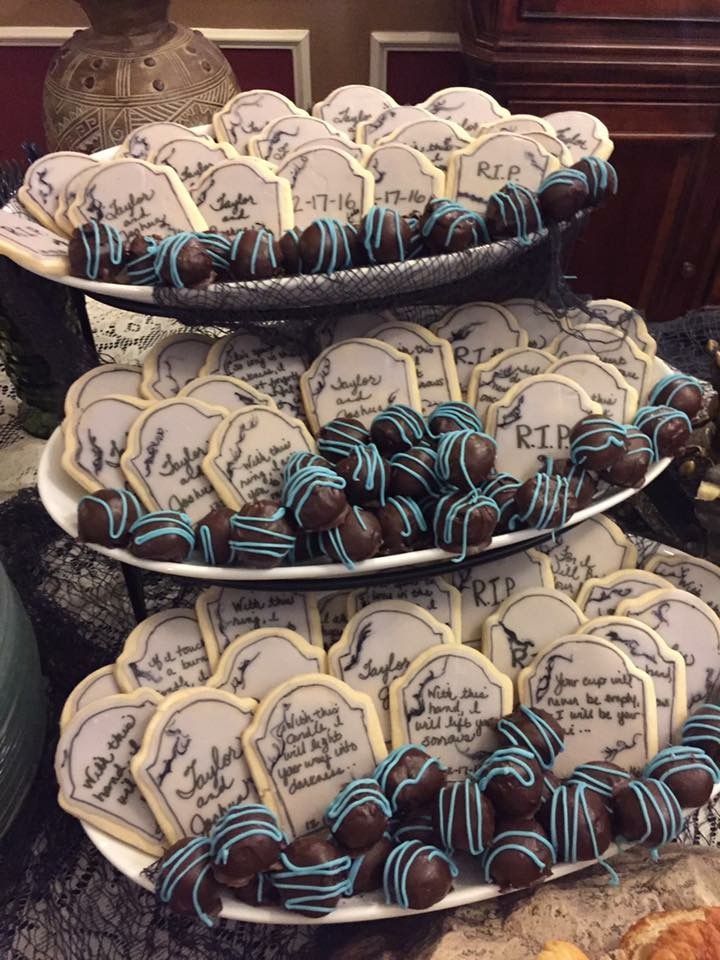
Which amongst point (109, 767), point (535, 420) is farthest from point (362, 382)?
point (109, 767)

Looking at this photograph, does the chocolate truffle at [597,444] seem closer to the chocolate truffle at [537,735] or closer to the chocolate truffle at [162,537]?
the chocolate truffle at [537,735]

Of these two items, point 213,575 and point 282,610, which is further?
point 282,610

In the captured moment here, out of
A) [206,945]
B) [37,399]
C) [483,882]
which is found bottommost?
[206,945]

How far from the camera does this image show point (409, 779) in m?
0.83

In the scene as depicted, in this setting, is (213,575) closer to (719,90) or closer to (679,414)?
(679,414)

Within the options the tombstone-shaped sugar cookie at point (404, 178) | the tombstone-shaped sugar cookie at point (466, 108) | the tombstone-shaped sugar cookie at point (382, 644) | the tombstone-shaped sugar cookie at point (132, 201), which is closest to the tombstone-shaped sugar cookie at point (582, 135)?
the tombstone-shaped sugar cookie at point (466, 108)

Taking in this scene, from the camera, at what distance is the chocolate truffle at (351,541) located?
796mm

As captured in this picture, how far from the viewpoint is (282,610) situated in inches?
38.0

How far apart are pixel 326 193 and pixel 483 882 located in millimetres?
815

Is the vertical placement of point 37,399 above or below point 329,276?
below

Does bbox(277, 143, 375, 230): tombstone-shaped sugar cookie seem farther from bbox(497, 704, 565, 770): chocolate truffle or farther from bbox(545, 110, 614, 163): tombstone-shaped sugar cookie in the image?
bbox(497, 704, 565, 770): chocolate truffle

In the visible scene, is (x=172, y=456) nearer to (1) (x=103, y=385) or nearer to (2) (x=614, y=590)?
(1) (x=103, y=385)

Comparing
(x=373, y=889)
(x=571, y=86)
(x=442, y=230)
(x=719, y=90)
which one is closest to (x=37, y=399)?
(x=442, y=230)

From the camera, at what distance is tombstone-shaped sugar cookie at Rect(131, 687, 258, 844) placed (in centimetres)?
81
